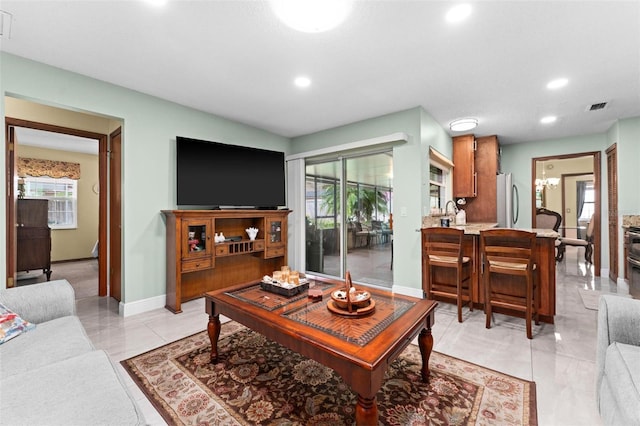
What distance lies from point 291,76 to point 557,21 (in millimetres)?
2121

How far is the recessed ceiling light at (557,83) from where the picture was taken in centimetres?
287

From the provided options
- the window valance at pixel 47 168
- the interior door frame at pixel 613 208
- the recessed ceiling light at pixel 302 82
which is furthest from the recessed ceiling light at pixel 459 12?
the window valance at pixel 47 168

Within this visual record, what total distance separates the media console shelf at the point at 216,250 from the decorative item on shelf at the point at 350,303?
215cm

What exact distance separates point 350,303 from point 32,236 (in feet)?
18.0

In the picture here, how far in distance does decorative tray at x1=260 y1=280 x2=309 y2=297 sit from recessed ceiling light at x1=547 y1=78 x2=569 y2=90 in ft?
10.6

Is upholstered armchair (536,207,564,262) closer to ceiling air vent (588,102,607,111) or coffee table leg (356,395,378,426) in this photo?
ceiling air vent (588,102,607,111)

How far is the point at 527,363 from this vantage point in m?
2.10

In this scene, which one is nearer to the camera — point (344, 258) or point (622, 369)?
point (622, 369)

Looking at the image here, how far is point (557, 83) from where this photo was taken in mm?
2941

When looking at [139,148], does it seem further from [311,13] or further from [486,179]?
[486,179]

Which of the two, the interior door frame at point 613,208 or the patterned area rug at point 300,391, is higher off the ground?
the interior door frame at point 613,208

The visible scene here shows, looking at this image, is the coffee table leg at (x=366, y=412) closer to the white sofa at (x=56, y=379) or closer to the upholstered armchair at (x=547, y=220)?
the white sofa at (x=56, y=379)

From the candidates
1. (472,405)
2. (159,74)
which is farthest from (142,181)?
(472,405)

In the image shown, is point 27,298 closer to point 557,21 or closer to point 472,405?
point 472,405
